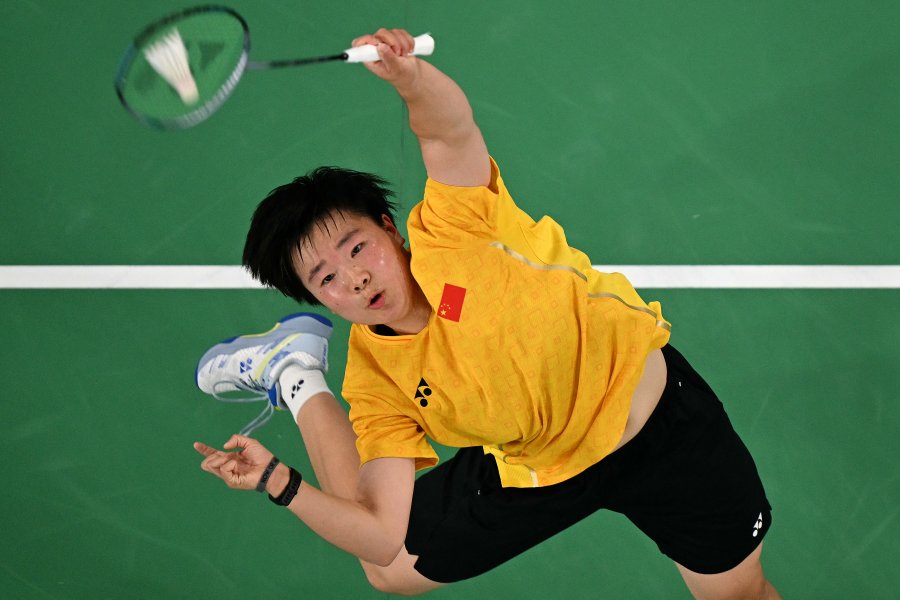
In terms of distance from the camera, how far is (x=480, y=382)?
224cm

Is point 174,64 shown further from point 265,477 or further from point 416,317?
point 265,477

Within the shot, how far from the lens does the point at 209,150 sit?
11.7 feet

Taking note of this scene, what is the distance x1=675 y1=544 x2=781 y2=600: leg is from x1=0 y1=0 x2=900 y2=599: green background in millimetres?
489

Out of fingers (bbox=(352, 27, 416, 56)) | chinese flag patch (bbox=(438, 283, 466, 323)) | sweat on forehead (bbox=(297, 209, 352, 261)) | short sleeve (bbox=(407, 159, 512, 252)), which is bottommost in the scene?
chinese flag patch (bbox=(438, 283, 466, 323))

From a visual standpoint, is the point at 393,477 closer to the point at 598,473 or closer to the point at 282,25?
the point at 598,473

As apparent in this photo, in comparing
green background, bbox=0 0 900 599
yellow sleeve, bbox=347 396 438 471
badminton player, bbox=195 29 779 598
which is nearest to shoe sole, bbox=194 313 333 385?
green background, bbox=0 0 900 599

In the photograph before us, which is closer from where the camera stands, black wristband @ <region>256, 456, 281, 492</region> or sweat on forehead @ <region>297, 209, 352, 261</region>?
black wristband @ <region>256, 456, 281, 492</region>

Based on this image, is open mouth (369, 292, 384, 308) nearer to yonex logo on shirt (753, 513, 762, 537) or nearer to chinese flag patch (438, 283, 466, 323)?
chinese flag patch (438, 283, 466, 323)

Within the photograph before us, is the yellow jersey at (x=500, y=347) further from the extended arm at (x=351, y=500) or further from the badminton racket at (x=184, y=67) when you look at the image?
the badminton racket at (x=184, y=67)

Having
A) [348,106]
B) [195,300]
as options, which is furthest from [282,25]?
[195,300]

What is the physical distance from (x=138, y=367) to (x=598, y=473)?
5.83 ft

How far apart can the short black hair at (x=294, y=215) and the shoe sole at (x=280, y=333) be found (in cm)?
91

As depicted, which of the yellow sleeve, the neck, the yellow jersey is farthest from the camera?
the yellow sleeve

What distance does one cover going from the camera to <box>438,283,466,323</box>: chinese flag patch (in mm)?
2174
